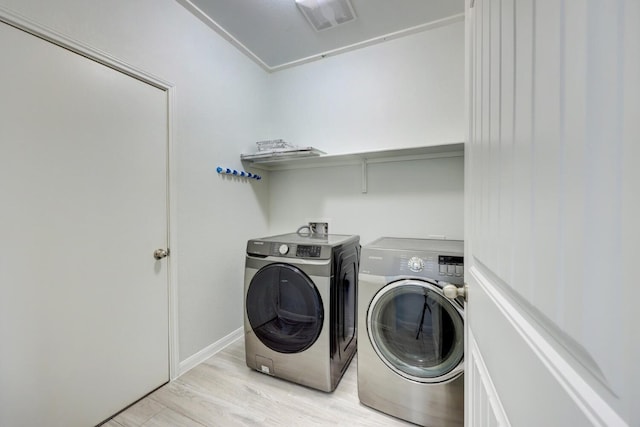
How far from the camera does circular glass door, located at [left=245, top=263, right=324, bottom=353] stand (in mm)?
1592

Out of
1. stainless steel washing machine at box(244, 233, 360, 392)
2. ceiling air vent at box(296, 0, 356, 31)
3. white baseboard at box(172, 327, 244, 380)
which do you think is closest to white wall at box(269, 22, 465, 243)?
ceiling air vent at box(296, 0, 356, 31)

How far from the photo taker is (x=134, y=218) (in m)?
1.53

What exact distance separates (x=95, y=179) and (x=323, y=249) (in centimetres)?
134

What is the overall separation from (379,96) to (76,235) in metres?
2.34

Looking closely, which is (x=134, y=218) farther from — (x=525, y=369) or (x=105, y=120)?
(x=525, y=369)

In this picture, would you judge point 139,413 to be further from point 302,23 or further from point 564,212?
point 302,23

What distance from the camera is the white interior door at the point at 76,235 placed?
111 cm

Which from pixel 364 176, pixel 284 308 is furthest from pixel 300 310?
pixel 364 176

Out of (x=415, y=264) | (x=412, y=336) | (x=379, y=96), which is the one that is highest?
(x=379, y=96)

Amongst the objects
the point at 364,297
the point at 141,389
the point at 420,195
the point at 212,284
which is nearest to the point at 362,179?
the point at 420,195

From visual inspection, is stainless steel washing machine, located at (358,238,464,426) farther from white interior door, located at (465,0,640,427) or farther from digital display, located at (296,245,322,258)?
white interior door, located at (465,0,640,427)

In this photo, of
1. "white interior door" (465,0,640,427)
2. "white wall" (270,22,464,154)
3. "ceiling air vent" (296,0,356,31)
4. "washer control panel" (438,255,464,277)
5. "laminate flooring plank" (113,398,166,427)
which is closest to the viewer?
"white interior door" (465,0,640,427)

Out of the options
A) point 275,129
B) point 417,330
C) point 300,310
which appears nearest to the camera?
point 417,330

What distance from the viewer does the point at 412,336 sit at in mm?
1396
